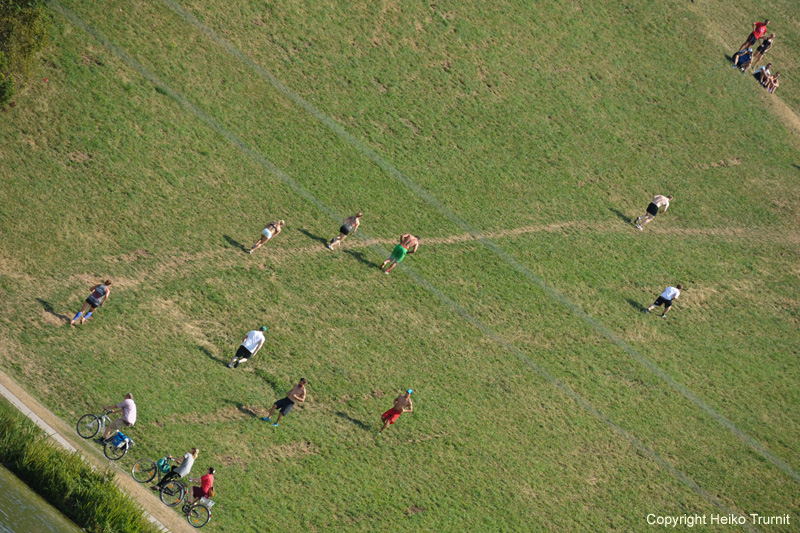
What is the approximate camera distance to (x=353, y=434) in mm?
24891

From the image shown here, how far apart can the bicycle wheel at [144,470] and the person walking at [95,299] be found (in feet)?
19.0

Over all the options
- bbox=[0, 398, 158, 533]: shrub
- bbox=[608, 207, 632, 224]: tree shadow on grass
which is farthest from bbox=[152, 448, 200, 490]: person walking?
bbox=[608, 207, 632, 224]: tree shadow on grass

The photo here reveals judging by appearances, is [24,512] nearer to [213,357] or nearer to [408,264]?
[213,357]

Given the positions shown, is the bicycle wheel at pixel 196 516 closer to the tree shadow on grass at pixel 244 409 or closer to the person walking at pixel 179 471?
the person walking at pixel 179 471

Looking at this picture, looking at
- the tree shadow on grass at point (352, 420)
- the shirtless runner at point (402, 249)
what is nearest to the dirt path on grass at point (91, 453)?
the tree shadow on grass at point (352, 420)

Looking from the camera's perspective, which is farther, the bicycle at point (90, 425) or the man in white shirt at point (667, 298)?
the man in white shirt at point (667, 298)

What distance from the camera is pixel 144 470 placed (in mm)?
20859

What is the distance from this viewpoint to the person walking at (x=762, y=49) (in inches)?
1882

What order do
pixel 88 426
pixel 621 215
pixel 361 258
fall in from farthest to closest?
pixel 621 215 < pixel 361 258 < pixel 88 426

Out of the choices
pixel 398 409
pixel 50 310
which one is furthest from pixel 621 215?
pixel 50 310

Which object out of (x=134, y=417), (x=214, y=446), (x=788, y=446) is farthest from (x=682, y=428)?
(x=134, y=417)

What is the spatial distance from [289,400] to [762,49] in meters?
40.7

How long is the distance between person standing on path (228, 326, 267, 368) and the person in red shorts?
4806mm

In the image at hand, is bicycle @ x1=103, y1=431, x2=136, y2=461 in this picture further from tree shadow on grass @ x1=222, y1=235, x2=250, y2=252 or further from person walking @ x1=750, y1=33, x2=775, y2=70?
person walking @ x1=750, y1=33, x2=775, y2=70
